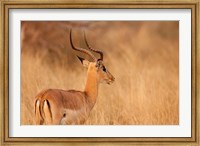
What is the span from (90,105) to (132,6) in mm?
902

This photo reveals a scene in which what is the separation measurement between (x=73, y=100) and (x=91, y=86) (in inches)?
7.6

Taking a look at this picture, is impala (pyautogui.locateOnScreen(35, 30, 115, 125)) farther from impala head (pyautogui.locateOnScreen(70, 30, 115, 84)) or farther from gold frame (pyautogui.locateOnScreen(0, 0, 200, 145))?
gold frame (pyautogui.locateOnScreen(0, 0, 200, 145))

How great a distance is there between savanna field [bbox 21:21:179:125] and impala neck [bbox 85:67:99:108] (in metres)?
0.04

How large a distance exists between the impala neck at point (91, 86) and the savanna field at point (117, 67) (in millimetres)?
41

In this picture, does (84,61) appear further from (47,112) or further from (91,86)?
(47,112)

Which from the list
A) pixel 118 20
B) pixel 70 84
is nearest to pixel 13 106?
pixel 70 84

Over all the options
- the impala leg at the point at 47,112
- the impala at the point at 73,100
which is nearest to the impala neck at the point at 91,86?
the impala at the point at 73,100

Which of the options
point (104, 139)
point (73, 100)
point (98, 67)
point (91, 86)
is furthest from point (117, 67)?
point (104, 139)

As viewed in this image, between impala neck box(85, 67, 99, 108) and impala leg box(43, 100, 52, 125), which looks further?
impala neck box(85, 67, 99, 108)

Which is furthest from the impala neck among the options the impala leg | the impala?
the impala leg

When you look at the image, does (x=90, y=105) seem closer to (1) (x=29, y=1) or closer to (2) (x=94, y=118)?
(2) (x=94, y=118)

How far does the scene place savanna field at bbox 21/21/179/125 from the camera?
26.6ft

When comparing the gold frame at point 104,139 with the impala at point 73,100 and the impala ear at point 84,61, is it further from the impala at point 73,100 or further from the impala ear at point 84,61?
the impala ear at point 84,61

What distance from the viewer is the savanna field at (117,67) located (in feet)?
26.6
